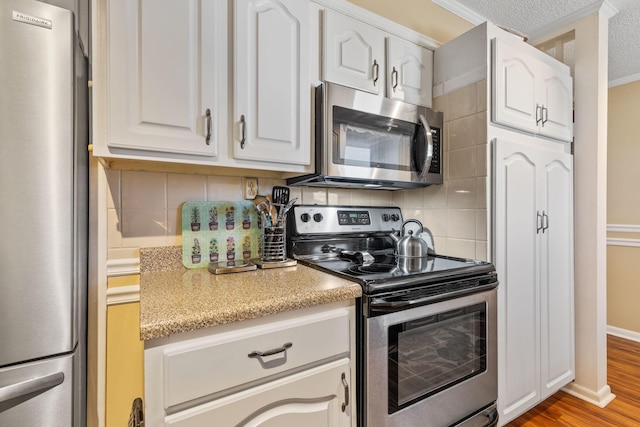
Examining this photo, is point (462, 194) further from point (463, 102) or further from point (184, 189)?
point (184, 189)

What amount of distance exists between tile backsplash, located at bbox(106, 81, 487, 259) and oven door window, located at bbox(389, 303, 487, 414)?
0.39 metres

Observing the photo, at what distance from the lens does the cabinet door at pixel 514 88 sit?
1481 mm

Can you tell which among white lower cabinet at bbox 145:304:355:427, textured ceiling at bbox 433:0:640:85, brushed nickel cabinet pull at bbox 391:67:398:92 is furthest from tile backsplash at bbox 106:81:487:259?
textured ceiling at bbox 433:0:640:85

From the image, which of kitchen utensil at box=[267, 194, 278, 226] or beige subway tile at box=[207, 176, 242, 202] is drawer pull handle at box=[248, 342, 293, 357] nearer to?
kitchen utensil at box=[267, 194, 278, 226]

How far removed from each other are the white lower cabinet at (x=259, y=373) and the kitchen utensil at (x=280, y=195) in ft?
2.32

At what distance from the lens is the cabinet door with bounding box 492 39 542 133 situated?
1481 mm

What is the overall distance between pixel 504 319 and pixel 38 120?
2.02 metres

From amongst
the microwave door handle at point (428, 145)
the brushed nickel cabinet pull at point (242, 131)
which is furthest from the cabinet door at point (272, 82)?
the microwave door handle at point (428, 145)

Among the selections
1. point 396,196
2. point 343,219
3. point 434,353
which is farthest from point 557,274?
point 343,219

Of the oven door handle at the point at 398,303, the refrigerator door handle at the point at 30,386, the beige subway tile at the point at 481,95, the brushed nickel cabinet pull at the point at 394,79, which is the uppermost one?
the brushed nickel cabinet pull at the point at 394,79

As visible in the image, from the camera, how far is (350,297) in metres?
1.01

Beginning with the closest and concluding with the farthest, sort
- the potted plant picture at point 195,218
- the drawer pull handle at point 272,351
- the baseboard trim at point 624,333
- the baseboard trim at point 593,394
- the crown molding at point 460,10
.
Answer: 1. the drawer pull handle at point 272,351
2. the potted plant picture at point 195,218
3. the baseboard trim at point 593,394
4. the crown molding at point 460,10
5. the baseboard trim at point 624,333

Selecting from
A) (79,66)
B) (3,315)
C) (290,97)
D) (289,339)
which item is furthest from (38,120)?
(289,339)

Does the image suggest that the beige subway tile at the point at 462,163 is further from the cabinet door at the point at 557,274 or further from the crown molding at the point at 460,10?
the crown molding at the point at 460,10
